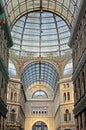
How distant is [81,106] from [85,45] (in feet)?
27.7

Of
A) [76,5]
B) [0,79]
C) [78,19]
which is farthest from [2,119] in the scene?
[76,5]

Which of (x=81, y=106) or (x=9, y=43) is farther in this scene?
(x=9, y=43)

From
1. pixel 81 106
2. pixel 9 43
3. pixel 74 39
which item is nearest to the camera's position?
pixel 81 106

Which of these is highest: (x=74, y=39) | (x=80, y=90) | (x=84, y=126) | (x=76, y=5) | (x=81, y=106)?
(x=76, y=5)

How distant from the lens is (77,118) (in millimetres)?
41750

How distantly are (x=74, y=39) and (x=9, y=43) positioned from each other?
11331 mm

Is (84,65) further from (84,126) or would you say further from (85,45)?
(84,126)

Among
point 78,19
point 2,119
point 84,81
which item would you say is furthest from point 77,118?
point 78,19

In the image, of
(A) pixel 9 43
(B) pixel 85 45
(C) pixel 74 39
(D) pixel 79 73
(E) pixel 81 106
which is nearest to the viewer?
(B) pixel 85 45

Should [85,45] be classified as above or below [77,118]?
above

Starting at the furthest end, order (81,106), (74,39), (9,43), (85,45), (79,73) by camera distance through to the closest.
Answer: (9,43)
(74,39)
(79,73)
(81,106)
(85,45)

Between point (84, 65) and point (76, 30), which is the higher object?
point (76, 30)

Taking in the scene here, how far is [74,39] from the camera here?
44969 mm

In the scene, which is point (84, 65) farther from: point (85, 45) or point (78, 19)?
point (78, 19)
